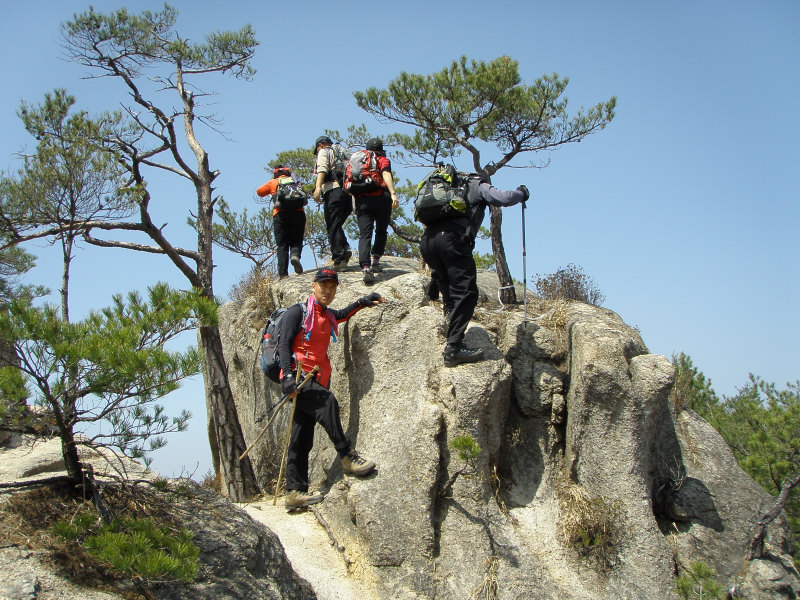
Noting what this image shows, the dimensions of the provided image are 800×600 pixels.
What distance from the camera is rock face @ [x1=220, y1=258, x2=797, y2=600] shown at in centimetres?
688

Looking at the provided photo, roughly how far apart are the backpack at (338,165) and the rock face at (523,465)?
1.82 metres

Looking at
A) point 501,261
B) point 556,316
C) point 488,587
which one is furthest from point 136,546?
point 501,261

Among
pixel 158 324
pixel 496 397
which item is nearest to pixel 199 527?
pixel 158 324

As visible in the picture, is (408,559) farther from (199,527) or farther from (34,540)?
(34,540)

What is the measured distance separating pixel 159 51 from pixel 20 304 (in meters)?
10.5

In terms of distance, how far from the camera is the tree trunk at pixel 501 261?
1045cm

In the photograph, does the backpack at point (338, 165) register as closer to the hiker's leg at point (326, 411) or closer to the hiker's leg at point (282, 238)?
the hiker's leg at point (282, 238)

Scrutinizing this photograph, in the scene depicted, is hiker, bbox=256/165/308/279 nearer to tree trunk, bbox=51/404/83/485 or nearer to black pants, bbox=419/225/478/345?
black pants, bbox=419/225/478/345

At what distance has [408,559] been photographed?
22.1 feet

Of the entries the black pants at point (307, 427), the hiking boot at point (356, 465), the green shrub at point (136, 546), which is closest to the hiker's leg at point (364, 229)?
the black pants at point (307, 427)

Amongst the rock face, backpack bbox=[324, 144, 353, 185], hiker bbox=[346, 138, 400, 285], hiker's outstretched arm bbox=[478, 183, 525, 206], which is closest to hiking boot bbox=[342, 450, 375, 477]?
the rock face

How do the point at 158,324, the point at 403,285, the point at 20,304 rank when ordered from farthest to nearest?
the point at 403,285, the point at 158,324, the point at 20,304

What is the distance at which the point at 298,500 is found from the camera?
761 cm

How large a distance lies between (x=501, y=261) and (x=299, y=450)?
4917 millimetres
